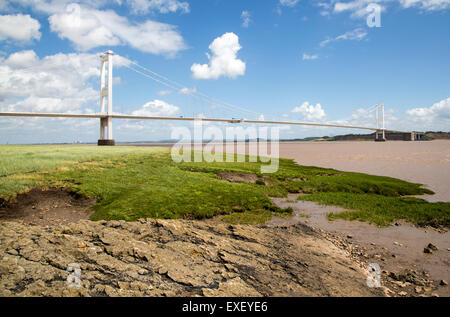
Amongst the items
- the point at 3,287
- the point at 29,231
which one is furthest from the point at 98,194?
the point at 3,287

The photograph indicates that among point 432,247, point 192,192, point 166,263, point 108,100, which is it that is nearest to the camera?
point 166,263

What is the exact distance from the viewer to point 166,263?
4129 millimetres

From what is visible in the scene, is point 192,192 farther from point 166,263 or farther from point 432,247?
point 432,247

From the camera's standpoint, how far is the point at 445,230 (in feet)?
22.7

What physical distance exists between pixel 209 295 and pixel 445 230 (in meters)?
6.89

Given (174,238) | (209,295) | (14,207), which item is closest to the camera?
(209,295)

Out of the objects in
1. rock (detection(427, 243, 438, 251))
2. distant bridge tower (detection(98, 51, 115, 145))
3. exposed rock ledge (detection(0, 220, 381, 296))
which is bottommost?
rock (detection(427, 243, 438, 251))

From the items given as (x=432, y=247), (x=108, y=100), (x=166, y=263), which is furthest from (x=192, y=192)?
(x=108, y=100)

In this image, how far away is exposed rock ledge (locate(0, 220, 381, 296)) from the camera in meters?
3.40

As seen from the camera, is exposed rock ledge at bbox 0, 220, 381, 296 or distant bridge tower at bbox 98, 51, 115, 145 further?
distant bridge tower at bbox 98, 51, 115, 145

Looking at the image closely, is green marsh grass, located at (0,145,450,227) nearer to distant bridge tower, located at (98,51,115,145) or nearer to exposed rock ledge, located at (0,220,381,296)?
exposed rock ledge, located at (0,220,381,296)

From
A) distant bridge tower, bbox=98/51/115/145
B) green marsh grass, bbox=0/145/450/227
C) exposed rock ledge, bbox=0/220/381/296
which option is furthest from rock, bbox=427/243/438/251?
distant bridge tower, bbox=98/51/115/145

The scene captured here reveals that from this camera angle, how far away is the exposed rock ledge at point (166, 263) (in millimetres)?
3399
